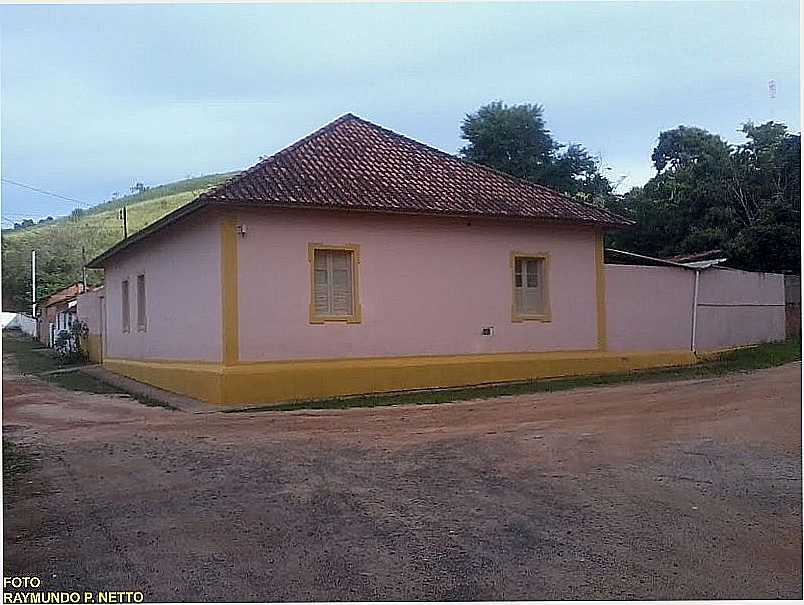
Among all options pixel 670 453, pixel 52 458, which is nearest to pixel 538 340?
pixel 670 453

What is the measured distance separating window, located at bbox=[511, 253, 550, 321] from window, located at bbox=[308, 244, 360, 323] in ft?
8.39

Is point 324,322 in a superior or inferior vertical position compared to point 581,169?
inferior

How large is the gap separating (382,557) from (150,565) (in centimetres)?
111

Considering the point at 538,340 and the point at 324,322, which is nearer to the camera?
the point at 324,322

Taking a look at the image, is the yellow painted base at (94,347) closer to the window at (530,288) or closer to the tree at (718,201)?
the window at (530,288)

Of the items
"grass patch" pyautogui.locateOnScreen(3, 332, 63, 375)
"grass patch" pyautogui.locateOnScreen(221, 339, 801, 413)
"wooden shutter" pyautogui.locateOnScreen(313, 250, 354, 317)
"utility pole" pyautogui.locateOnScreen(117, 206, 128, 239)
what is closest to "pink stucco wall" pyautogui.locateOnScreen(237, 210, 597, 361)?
"wooden shutter" pyautogui.locateOnScreen(313, 250, 354, 317)

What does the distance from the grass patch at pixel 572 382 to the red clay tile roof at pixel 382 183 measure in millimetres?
2348

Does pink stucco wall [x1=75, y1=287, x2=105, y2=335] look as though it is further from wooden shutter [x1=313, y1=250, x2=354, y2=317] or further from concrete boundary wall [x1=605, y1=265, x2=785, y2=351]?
concrete boundary wall [x1=605, y1=265, x2=785, y2=351]

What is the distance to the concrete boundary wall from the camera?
1383 centimetres

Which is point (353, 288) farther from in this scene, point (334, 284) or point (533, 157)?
point (533, 157)

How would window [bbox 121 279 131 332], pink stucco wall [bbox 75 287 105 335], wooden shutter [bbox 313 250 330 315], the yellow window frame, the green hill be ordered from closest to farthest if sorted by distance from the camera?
the green hill → the yellow window frame → wooden shutter [bbox 313 250 330 315] → window [bbox 121 279 131 332] → pink stucco wall [bbox 75 287 105 335]

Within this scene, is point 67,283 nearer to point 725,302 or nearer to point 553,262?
point 553,262

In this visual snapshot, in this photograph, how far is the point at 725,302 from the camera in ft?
47.1

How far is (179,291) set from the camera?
41.5 feet
